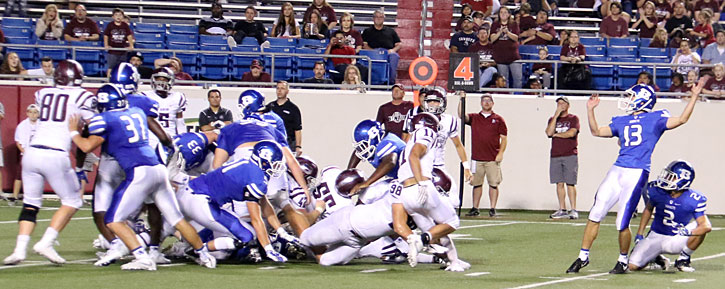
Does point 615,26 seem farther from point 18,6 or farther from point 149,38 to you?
point 18,6

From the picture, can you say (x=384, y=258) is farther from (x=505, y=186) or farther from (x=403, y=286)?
(x=505, y=186)

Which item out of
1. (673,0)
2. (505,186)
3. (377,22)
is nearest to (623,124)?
(505,186)

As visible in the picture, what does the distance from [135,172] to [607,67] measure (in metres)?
11.9

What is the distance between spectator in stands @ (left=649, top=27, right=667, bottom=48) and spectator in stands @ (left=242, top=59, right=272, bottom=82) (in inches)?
281

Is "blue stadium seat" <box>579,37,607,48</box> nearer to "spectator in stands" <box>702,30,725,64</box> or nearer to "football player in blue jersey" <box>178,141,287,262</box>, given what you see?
"spectator in stands" <box>702,30,725,64</box>

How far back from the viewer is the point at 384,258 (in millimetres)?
10789

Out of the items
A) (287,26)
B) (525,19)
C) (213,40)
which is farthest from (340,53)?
(525,19)

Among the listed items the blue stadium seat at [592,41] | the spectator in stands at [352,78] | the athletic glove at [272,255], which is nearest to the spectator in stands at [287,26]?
the spectator in stands at [352,78]

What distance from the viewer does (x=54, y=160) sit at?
974cm

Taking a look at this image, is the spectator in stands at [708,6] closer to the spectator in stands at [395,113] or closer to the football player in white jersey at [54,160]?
the spectator in stands at [395,113]

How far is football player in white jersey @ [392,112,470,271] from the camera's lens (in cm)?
988

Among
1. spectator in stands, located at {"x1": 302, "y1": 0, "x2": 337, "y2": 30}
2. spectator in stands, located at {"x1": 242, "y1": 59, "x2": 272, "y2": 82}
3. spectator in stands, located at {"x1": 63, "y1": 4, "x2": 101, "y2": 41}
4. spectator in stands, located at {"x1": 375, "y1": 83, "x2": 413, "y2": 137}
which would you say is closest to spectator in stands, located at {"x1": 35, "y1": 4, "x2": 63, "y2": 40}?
spectator in stands, located at {"x1": 63, "y1": 4, "x2": 101, "y2": 41}

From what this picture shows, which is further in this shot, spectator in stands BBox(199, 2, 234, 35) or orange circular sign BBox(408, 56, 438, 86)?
spectator in stands BBox(199, 2, 234, 35)

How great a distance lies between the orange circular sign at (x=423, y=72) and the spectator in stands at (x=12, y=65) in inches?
238
